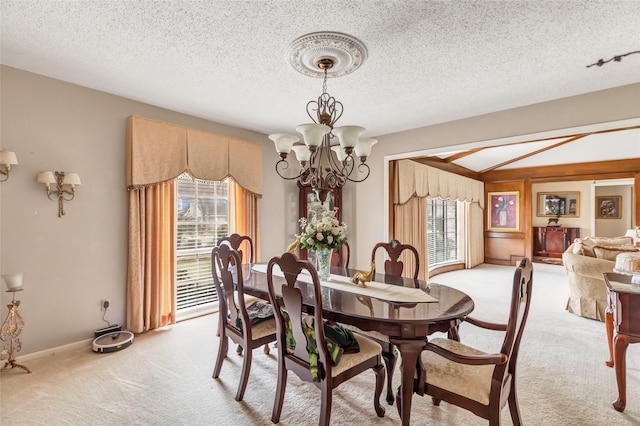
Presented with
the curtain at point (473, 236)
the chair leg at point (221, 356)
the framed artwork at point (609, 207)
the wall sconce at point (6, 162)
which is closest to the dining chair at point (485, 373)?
the chair leg at point (221, 356)

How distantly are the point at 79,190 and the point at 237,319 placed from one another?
210 centimetres

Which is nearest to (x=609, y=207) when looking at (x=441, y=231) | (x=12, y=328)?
(x=441, y=231)

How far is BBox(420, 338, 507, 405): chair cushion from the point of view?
5.16ft

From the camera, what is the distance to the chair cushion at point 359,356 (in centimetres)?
180

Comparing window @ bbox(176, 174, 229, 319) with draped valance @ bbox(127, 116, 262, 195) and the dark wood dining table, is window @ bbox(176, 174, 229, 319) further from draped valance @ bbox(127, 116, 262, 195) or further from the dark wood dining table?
the dark wood dining table

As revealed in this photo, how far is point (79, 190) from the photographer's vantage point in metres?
2.96

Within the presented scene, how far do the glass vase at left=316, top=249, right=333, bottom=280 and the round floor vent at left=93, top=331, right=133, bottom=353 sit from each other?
6.82ft

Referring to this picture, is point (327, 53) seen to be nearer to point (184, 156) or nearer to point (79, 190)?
point (184, 156)

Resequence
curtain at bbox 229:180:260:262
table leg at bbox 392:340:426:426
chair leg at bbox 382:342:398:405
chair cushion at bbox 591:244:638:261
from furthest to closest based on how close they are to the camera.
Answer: curtain at bbox 229:180:260:262 < chair cushion at bbox 591:244:638:261 < chair leg at bbox 382:342:398:405 < table leg at bbox 392:340:426:426

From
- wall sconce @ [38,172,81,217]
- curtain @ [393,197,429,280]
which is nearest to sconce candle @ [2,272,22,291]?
wall sconce @ [38,172,81,217]

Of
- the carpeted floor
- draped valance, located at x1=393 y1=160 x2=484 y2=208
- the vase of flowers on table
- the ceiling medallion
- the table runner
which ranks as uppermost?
the ceiling medallion

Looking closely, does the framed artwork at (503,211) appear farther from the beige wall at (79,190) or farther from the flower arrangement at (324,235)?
the flower arrangement at (324,235)

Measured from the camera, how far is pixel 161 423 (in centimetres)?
193

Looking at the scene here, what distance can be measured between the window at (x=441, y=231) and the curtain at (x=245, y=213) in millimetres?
3834
